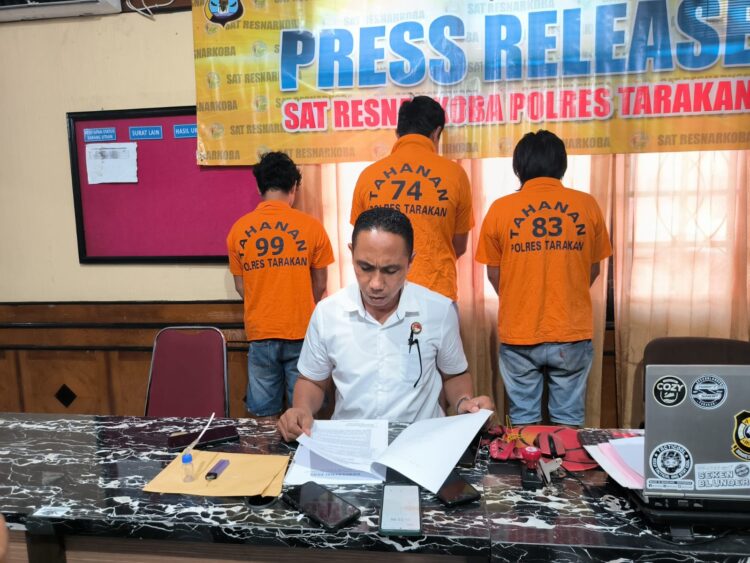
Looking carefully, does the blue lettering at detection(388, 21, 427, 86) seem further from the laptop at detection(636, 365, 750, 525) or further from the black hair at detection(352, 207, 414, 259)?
Answer: the laptop at detection(636, 365, 750, 525)

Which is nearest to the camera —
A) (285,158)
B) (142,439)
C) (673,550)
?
(673,550)

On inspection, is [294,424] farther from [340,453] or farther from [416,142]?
[416,142]

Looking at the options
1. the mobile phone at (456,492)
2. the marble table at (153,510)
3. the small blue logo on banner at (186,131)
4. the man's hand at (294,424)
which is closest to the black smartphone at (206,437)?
the marble table at (153,510)

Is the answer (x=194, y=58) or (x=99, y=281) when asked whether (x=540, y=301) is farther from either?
(x=99, y=281)

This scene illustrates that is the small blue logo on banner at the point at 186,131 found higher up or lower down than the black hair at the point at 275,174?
higher up

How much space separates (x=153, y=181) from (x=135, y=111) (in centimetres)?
38

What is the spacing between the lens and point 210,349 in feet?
6.59

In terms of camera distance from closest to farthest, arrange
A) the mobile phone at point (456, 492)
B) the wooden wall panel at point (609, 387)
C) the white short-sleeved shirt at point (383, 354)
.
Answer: the mobile phone at point (456, 492) < the white short-sleeved shirt at point (383, 354) < the wooden wall panel at point (609, 387)

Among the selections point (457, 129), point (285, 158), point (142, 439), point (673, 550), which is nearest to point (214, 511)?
point (142, 439)

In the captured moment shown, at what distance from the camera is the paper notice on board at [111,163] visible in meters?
2.95

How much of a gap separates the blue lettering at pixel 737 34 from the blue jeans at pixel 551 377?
1.39 m

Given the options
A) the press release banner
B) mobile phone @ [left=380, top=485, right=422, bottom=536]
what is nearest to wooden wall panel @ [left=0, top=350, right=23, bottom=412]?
the press release banner

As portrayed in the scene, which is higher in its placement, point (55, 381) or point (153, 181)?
point (153, 181)

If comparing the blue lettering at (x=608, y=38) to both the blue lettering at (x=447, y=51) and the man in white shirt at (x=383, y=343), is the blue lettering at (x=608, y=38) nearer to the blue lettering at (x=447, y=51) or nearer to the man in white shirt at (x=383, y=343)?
the blue lettering at (x=447, y=51)
